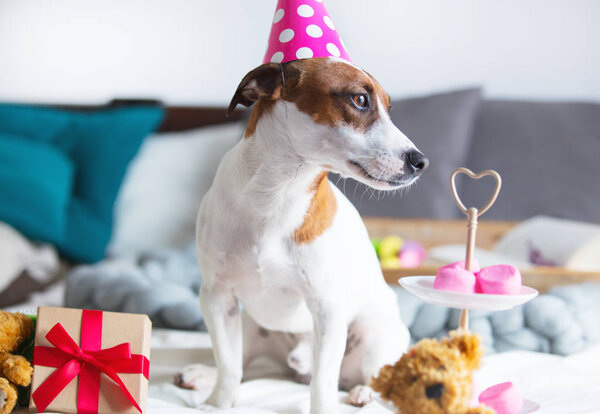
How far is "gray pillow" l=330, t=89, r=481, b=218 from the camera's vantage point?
2.02 metres

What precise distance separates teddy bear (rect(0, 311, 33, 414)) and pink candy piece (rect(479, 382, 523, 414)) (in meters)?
0.56

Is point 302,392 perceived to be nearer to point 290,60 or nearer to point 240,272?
point 240,272

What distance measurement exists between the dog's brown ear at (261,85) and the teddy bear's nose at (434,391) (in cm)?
41

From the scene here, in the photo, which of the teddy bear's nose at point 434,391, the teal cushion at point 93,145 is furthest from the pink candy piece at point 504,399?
the teal cushion at point 93,145

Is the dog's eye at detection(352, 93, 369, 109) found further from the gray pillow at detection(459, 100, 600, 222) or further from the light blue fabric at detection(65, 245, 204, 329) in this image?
the gray pillow at detection(459, 100, 600, 222)

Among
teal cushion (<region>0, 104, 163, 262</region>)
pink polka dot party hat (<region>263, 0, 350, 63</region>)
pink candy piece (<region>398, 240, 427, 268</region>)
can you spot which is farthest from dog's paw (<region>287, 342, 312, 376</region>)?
teal cushion (<region>0, 104, 163, 262</region>)

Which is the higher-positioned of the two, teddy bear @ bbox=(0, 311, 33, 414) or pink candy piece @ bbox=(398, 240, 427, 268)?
teddy bear @ bbox=(0, 311, 33, 414)

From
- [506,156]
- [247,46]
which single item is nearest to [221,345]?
[506,156]

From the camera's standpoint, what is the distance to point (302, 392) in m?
0.96

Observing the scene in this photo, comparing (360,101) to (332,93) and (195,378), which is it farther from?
(195,378)

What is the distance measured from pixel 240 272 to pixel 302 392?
0.85ft

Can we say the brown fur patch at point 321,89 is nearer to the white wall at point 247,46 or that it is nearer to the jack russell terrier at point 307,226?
the jack russell terrier at point 307,226

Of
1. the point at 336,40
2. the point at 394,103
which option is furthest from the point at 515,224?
the point at 336,40

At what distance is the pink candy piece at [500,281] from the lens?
25.4 inches
